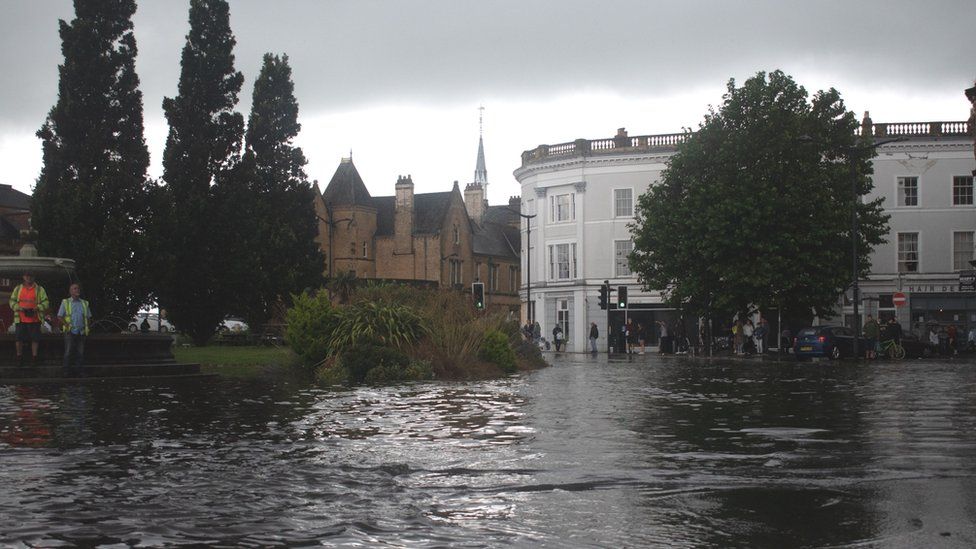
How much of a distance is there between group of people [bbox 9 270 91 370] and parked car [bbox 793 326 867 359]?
31.2 m

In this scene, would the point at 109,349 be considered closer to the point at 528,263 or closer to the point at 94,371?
the point at 94,371

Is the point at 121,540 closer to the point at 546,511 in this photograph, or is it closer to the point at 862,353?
the point at 546,511

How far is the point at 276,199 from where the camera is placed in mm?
56094

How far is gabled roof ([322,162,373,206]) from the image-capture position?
9256 cm

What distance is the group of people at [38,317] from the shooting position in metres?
20.5

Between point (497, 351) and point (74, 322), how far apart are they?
1019cm

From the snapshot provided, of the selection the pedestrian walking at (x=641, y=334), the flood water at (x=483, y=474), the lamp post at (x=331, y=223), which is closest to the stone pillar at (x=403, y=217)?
the lamp post at (x=331, y=223)

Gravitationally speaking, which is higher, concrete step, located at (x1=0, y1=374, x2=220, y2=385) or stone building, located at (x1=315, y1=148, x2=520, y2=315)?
stone building, located at (x1=315, y1=148, x2=520, y2=315)

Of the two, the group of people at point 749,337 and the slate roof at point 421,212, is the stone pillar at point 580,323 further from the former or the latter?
the slate roof at point 421,212

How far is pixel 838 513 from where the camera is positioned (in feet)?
21.3

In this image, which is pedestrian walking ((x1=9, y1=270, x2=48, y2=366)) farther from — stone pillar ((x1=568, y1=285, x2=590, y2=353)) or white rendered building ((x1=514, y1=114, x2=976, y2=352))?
stone pillar ((x1=568, y1=285, x2=590, y2=353))

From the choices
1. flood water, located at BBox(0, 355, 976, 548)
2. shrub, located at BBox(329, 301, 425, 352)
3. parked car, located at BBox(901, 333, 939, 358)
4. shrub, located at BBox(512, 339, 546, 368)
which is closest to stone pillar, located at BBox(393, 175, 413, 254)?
parked car, located at BBox(901, 333, 939, 358)

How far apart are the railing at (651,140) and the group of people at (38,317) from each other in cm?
4235

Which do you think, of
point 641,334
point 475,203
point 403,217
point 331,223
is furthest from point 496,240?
point 641,334
